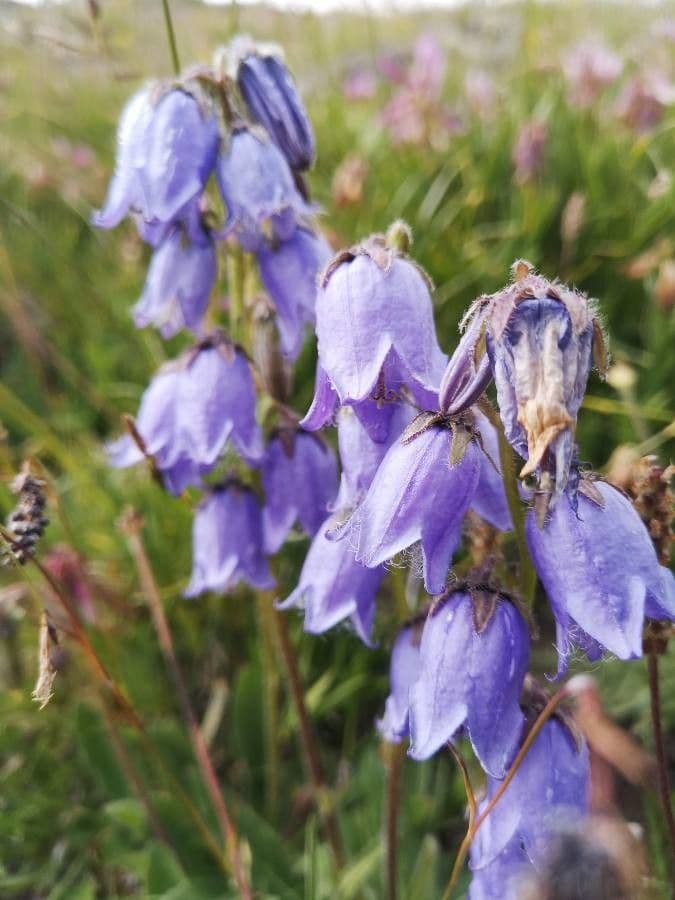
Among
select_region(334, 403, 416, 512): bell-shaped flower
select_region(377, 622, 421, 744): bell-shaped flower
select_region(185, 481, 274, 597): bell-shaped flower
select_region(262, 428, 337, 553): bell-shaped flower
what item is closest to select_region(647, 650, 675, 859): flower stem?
select_region(377, 622, 421, 744): bell-shaped flower

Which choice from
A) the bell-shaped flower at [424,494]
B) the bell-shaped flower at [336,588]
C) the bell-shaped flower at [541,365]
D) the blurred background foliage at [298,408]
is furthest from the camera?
the blurred background foliage at [298,408]

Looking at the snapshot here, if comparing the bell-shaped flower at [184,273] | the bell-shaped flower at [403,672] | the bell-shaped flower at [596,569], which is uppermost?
the bell-shaped flower at [184,273]

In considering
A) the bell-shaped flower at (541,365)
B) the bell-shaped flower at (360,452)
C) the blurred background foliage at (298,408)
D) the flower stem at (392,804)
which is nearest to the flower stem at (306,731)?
the blurred background foliage at (298,408)

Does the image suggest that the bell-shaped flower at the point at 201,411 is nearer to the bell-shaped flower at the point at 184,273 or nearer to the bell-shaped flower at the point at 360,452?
the bell-shaped flower at the point at 184,273

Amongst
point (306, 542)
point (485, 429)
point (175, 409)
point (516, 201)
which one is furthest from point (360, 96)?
point (485, 429)

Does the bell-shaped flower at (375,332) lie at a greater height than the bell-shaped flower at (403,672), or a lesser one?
greater

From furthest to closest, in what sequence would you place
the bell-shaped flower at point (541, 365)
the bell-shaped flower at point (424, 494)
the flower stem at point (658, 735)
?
the flower stem at point (658, 735)
the bell-shaped flower at point (424, 494)
the bell-shaped flower at point (541, 365)
